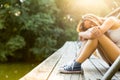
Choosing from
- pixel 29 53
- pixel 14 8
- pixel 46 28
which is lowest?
pixel 29 53

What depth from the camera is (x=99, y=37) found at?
260 centimetres

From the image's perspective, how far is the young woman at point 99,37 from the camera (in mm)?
2586

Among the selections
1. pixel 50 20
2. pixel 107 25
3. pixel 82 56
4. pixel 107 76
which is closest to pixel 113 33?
pixel 107 25

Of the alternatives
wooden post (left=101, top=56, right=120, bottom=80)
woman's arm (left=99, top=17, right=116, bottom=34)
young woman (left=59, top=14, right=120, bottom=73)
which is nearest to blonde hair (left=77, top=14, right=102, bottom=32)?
young woman (left=59, top=14, right=120, bottom=73)

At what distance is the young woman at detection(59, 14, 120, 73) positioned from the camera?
8.48 ft

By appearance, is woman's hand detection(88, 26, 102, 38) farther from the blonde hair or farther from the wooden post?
the wooden post

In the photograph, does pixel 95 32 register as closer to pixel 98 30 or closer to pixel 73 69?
pixel 98 30

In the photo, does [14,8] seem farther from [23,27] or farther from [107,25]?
[107,25]

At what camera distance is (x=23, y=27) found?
36.0ft

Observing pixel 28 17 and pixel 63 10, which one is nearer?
pixel 28 17

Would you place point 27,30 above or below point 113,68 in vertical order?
below

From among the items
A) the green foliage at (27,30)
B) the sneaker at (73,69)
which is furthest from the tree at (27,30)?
the sneaker at (73,69)

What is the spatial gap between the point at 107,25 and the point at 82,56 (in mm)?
329

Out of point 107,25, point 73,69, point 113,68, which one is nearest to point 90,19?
point 107,25
